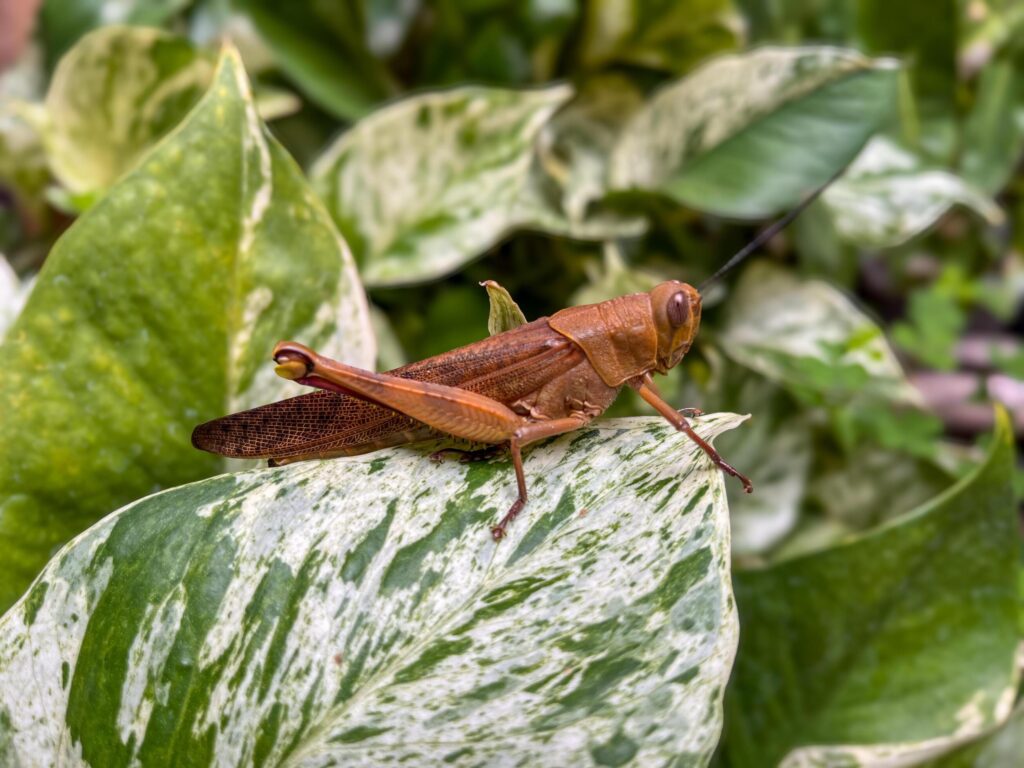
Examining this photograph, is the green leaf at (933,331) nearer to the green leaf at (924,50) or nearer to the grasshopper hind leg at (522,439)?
the green leaf at (924,50)

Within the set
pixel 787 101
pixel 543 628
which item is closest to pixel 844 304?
pixel 787 101

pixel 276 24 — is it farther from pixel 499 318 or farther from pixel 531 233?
pixel 499 318

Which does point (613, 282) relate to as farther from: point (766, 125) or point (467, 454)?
point (467, 454)

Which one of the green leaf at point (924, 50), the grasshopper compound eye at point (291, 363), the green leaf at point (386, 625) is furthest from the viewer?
the green leaf at point (924, 50)

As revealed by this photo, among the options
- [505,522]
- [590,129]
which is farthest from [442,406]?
[590,129]

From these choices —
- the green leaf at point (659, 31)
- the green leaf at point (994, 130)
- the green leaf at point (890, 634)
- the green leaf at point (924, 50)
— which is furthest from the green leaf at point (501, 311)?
the green leaf at point (994, 130)

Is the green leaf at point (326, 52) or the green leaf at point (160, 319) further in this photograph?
the green leaf at point (326, 52)
